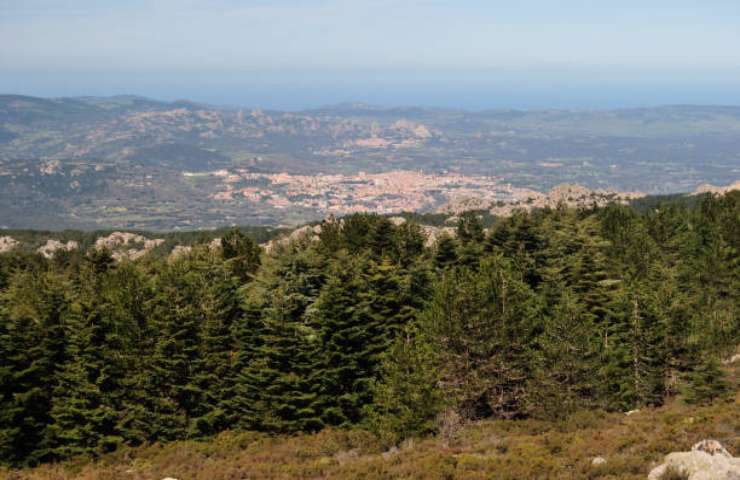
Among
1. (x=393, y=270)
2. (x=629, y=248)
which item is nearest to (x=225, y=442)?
(x=393, y=270)

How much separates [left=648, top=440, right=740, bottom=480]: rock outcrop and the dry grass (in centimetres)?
136

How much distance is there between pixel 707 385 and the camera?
34.2 metres

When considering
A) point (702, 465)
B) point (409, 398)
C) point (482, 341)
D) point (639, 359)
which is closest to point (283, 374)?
point (409, 398)

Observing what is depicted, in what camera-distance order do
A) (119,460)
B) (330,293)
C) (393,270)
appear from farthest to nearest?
(393,270), (330,293), (119,460)

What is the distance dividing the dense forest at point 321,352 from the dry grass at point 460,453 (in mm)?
1851

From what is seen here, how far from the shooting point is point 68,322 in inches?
1519

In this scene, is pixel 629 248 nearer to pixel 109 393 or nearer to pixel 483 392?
pixel 483 392

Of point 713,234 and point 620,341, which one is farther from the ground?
point 713,234

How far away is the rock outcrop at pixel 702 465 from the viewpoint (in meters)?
17.2

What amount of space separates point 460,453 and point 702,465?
10.4 m

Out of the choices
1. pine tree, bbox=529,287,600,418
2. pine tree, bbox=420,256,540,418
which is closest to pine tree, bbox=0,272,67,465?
pine tree, bbox=420,256,540,418

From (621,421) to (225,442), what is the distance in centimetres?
2099

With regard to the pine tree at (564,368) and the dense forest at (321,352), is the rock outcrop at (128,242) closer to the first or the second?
the dense forest at (321,352)

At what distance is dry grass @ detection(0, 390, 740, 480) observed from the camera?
72.9ft
